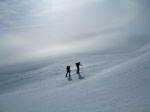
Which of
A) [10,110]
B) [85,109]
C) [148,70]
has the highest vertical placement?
[148,70]

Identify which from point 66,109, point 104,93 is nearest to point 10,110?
point 66,109

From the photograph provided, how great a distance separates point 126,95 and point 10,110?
33.8 ft

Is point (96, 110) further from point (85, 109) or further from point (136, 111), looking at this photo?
point (136, 111)

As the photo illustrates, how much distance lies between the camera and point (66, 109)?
1024 cm

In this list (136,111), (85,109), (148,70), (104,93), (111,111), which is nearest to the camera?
(136,111)

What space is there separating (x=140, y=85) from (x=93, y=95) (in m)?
3.38

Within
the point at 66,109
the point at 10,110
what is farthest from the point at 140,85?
the point at 10,110

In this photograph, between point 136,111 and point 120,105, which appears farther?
point 120,105

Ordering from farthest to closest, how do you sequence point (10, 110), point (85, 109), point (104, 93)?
point (10, 110)
point (104, 93)
point (85, 109)

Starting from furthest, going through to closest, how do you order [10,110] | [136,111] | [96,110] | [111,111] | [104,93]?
[10,110]
[104,93]
[96,110]
[111,111]
[136,111]

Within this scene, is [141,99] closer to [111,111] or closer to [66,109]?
[111,111]

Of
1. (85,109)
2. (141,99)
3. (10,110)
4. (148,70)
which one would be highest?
(148,70)

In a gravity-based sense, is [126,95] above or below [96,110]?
above

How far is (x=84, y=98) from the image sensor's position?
11312 millimetres
